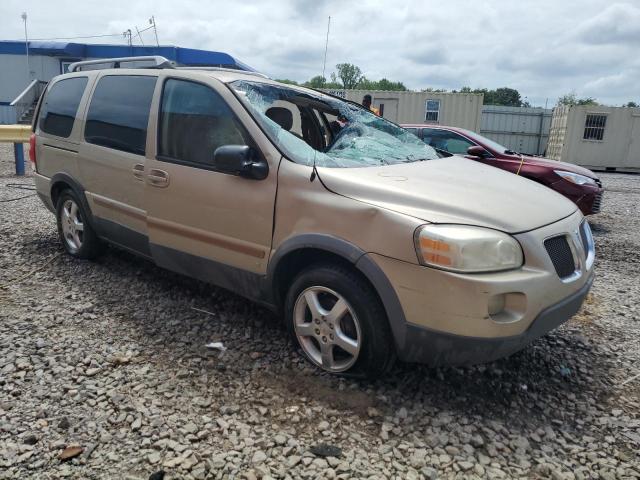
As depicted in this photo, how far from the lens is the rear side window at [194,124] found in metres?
3.23

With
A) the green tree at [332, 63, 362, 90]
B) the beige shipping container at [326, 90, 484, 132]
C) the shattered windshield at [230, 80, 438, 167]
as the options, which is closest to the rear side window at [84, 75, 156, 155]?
the shattered windshield at [230, 80, 438, 167]

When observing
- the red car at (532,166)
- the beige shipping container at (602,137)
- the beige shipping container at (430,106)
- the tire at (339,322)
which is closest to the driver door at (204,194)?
the tire at (339,322)

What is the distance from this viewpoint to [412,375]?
9.72 feet

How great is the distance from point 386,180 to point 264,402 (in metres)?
1.37

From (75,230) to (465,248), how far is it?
3812mm

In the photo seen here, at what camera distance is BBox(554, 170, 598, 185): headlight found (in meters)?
6.94

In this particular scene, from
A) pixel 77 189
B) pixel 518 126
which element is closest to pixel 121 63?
pixel 77 189

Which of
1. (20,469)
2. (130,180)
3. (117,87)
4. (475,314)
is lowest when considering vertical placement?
(20,469)

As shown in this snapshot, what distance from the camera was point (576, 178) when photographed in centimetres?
698

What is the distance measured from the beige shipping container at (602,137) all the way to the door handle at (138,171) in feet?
62.7

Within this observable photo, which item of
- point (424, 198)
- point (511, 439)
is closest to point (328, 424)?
point (511, 439)

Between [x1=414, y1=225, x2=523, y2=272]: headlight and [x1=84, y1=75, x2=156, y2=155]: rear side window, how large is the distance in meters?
2.32

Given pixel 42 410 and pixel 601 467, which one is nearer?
pixel 601 467

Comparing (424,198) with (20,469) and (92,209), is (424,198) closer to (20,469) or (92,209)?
(20,469)
